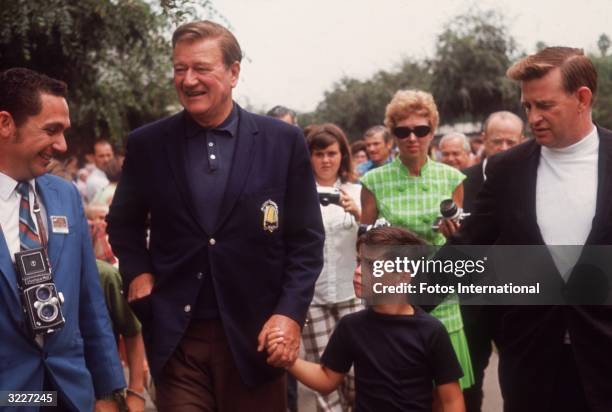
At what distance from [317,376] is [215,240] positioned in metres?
0.88

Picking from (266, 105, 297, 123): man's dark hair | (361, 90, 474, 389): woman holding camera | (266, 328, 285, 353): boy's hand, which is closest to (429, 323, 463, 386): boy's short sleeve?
(266, 328, 285, 353): boy's hand

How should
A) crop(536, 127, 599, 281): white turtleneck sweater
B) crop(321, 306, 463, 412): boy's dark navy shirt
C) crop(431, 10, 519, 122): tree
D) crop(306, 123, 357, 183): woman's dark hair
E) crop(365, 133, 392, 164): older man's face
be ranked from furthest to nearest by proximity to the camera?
crop(431, 10, 519, 122): tree, crop(365, 133, 392, 164): older man's face, crop(306, 123, 357, 183): woman's dark hair, crop(321, 306, 463, 412): boy's dark navy shirt, crop(536, 127, 599, 281): white turtleneck sweater

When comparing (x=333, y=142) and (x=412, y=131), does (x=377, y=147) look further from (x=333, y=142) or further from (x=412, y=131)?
(x=412, y=131)

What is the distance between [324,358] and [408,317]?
0.44 meters

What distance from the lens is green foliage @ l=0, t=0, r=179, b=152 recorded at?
7.29 meters

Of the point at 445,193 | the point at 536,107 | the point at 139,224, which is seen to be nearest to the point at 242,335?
the point at 139,224

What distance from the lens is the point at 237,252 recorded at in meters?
3.38

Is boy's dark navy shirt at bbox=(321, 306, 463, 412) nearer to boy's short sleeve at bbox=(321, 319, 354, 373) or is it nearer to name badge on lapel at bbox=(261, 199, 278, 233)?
boy's short sleeve at bbox=(321, 319, 354, 373)

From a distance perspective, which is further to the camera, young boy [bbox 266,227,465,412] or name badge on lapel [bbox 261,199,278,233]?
young boy [bbox 266,227,465,412]

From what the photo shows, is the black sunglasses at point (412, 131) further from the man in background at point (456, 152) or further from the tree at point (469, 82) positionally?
the tree at point (469, 82)

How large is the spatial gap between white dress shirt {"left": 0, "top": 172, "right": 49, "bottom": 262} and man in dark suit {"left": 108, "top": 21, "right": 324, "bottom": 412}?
1.88 feet

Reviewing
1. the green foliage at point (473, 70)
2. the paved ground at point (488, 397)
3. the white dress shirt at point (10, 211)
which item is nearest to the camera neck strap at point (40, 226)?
the white dress shirt at point (10, 211)

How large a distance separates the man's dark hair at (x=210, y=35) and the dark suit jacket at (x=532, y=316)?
1181 millimetres

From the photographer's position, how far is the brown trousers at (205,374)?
339 cm
